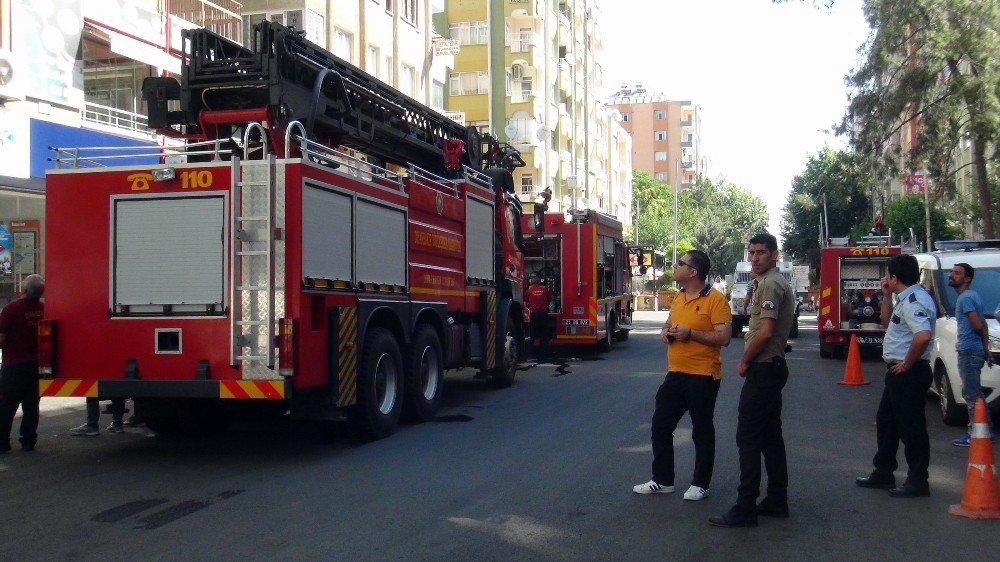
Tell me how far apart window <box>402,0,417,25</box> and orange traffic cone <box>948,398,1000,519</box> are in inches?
1156

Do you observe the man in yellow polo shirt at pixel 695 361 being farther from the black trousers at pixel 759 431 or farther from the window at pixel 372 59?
the window at pixel 372 59

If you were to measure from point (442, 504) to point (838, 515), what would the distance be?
2768mm

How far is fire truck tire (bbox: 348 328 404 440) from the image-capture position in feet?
31.9

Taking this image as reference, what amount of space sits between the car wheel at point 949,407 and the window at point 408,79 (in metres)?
24.7

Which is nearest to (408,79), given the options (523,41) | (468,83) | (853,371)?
(468,83)

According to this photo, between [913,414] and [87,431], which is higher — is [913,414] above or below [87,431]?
above

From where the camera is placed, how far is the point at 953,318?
36.9 ft

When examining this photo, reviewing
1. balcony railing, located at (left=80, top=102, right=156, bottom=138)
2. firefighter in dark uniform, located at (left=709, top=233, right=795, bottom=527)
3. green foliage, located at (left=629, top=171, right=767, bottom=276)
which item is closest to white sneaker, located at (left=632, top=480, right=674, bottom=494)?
firefighter in dark uniform, located at (left=709, top=233, right=795, bottom=527)

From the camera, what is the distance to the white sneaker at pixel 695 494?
699cm

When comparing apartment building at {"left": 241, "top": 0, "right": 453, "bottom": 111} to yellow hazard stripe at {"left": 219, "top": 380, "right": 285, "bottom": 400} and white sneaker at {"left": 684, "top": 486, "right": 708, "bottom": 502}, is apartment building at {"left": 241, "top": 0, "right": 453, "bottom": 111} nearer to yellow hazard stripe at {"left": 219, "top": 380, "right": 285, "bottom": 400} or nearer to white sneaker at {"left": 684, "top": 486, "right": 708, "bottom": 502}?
yellow hazard stripe at {"left": 219, "top": 380, "right": 285, "bottom": 400}

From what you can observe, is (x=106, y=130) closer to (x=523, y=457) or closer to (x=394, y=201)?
(x=394, y=201)

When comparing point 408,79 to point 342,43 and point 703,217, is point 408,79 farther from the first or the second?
point 703,217

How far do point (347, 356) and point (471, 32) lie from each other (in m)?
42.0

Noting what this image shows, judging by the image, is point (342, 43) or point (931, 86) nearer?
point (931, 86)
